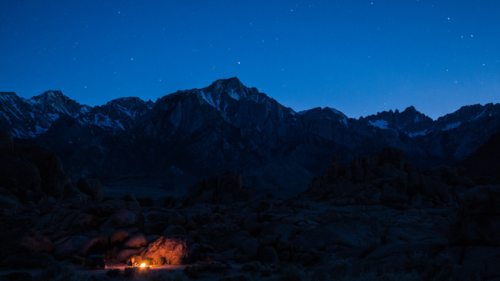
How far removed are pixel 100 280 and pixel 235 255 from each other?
1058 cm

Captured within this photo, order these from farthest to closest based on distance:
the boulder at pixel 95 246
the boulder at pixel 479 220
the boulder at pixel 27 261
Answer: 1. the boulder at pixel 95 246
2. the boulder at pixel 27 261
3. the boulder at pixel 479 220

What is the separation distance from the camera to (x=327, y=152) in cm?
19875

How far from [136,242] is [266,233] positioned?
9.96 meters

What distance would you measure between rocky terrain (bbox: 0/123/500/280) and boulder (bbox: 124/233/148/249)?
6 cm

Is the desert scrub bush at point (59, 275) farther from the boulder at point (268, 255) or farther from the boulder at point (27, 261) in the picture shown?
the boulder at point (268, 255)

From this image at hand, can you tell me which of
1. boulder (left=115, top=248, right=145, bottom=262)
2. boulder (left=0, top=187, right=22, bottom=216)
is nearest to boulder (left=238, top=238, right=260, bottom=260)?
boulder (left=115, top=248, right=145, bottom=262)

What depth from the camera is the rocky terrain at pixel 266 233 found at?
1204cm

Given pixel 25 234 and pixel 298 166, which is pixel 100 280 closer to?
pixel 25 234

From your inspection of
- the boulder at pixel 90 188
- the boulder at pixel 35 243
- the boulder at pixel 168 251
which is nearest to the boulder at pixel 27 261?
the boulder at pixel 35 243

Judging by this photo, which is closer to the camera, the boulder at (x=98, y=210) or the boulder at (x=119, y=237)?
the boulder at (x=119, y=237)

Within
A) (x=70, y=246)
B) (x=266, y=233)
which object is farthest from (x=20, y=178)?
(x=266, y=233)

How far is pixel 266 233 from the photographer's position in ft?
85.7

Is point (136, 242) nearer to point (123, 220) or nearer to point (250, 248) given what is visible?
point (123, 220)

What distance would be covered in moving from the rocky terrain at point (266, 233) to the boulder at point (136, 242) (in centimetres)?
6
